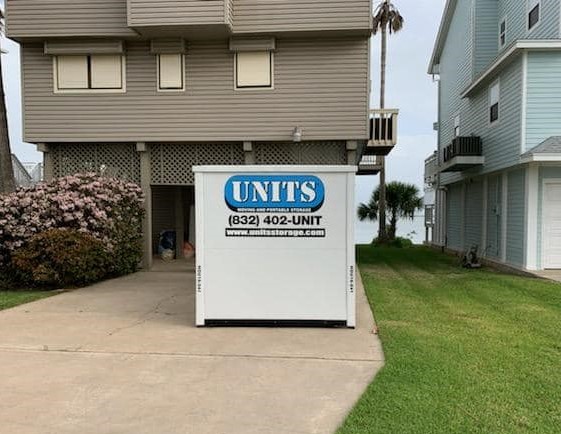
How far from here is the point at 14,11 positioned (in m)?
13.8

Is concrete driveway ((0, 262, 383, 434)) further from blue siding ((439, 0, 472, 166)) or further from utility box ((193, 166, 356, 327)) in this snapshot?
blue siding ((439, 0, 472, 166))

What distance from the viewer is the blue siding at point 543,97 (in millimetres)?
13398

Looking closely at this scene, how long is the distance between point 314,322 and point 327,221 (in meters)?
1.36

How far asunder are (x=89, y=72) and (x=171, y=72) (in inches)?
88.8

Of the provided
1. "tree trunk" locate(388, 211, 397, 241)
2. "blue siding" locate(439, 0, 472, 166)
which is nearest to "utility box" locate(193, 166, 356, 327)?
"blue siding" locate(439, 0, 472, 166)

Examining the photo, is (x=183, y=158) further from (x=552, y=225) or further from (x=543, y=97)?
(x=552, y=225)

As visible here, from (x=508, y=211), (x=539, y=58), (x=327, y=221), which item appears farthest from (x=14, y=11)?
(x=508, y=211)

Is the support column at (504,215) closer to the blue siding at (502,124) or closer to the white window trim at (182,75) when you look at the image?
the blue siding at (502,124)

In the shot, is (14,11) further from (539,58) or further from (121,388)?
(539,58)

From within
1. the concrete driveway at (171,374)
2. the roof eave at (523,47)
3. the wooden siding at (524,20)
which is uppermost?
the wooden siding at (524,20)

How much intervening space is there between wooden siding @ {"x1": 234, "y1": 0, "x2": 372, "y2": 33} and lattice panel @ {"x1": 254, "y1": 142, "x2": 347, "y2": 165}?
9.70ft

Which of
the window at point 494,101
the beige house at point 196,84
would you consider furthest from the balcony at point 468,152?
the beige house at point 196,84

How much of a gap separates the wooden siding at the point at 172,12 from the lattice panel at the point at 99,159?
3557 mm

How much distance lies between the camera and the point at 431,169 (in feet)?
91.1
